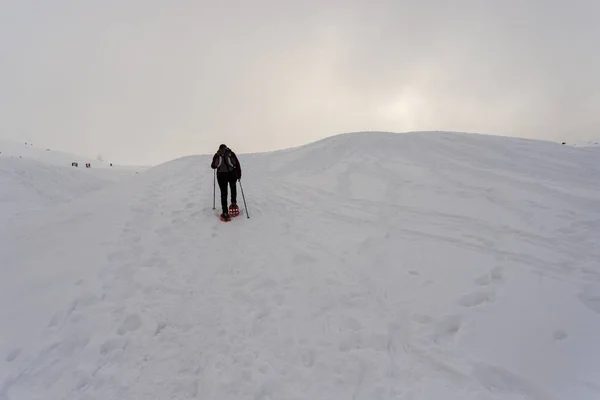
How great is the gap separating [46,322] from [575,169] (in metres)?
16.5

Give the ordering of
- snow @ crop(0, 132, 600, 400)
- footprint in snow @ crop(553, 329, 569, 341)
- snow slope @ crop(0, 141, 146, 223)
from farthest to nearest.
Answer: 1. snow slope @ crop(0, 141, 146, 223)
2. footprint in snow @ crop(553, 329, 569, 341)
3. snow @ crop(0, 132, 600, 400)

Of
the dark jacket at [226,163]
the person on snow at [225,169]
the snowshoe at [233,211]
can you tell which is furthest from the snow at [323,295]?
the dark jacket at [226,163]

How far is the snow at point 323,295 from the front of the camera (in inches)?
185

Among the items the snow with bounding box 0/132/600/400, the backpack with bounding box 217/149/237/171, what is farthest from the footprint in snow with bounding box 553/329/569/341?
the backpack with bounding box 217/149/237/171

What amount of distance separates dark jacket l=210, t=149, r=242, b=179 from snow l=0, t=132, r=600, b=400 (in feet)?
5.52

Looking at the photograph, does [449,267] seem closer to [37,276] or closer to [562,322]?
[562,322]

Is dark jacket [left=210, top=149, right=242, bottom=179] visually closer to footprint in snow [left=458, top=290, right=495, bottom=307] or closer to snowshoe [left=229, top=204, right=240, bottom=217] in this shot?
snowshoe [left=229, top=204, right=240, bottom=217]

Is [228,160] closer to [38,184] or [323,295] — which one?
[323,295]

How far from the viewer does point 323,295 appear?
660cm

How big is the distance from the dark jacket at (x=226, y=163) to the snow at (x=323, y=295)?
5.52 ft

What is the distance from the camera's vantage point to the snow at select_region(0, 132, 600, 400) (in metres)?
4.71

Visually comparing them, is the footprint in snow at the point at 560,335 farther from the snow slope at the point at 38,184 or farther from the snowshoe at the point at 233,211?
the snow slope at the point at 38,184

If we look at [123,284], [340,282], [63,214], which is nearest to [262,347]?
[340,282]

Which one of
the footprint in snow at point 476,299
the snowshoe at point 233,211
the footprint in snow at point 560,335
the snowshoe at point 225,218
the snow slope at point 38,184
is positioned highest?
the snow slope at point 38,184
